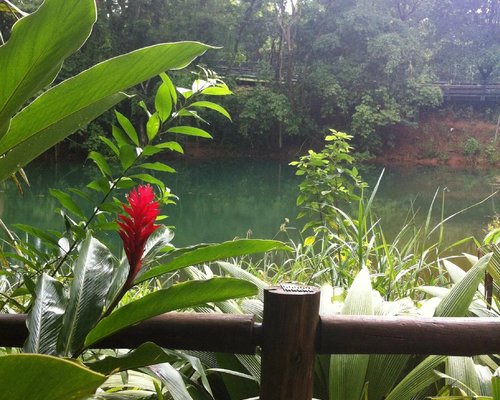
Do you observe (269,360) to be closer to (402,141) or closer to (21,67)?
(21,67)

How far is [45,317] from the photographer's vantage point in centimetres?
49

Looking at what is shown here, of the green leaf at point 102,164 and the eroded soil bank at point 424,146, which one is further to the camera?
the eroded soil bank at point 424,146

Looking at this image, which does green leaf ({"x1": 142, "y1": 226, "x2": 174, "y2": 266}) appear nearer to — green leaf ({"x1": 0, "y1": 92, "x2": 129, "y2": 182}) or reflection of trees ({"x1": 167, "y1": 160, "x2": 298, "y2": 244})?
green leaf ({"x1": 0, "y1": 92, "x2": 129, "y2": 182})

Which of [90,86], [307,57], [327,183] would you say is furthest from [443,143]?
[90,86]

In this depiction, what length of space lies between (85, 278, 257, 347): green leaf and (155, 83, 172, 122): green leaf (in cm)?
35

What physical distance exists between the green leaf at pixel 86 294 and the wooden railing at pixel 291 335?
0.38 ft

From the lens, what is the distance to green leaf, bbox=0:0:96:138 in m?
0.34

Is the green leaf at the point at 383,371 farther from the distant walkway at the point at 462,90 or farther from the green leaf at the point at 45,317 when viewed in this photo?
the distant walkway at the point at 462,90

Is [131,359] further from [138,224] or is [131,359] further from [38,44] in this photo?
[38,44]

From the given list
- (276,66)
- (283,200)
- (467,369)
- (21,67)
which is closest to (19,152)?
(21,67)

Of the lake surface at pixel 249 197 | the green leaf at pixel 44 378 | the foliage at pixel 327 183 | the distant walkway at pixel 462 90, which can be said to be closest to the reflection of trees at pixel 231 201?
the lake surface at pixel 249 197

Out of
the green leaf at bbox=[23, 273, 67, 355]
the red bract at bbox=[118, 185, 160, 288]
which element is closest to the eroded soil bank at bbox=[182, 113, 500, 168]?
the green leaf at bbox=[23, 273, 67, 355]

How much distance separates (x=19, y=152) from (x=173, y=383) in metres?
0.26

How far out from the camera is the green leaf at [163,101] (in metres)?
0.75
